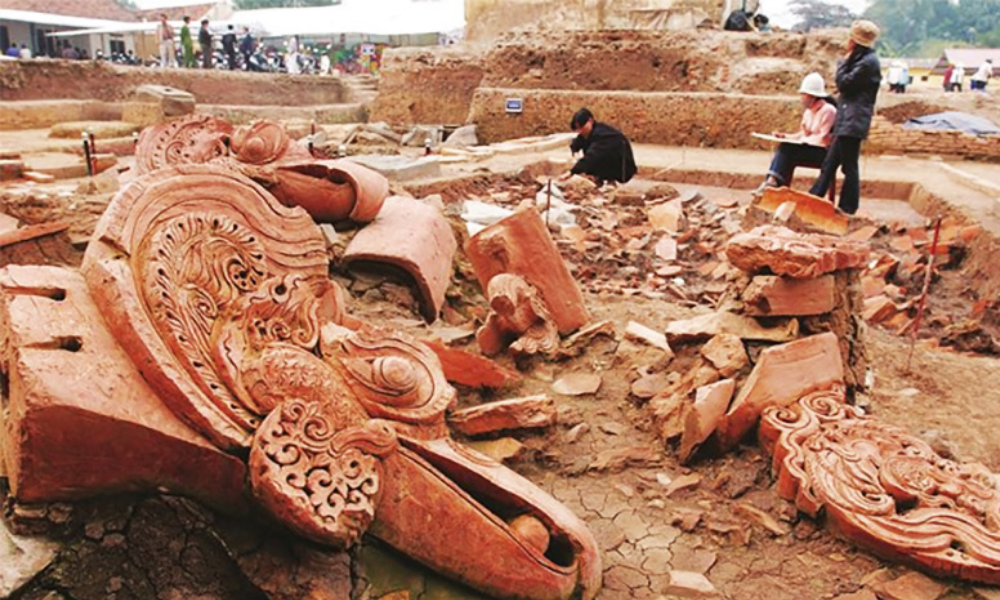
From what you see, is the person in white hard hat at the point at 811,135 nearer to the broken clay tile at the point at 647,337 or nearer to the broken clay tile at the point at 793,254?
the broken clay tile at the point at 647,337

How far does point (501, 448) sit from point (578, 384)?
807 millimetres

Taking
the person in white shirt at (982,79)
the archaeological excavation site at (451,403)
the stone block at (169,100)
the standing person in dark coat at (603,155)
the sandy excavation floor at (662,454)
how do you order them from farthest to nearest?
the person in white shirt at (982,79), the stone block at (169,100), the standing person in dark coat at (603,155), the sandy excavation floor at (662,454), the archaeological excavation site at (451,403)

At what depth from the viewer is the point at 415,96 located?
16.8 m

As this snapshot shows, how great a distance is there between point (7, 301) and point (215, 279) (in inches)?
18.9

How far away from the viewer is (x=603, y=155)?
8391mm

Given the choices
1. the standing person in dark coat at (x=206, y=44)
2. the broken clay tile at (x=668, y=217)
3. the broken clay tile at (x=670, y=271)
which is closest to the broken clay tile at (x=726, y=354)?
the broken clay tile at (x=670, y=271)

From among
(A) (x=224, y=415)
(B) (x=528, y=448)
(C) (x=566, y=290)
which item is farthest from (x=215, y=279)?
(C) (x=566, y=290)

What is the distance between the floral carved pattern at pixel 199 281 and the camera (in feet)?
5.94

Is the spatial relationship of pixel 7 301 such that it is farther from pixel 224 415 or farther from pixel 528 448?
pixel 528 448

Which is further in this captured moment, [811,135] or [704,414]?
[811,135]

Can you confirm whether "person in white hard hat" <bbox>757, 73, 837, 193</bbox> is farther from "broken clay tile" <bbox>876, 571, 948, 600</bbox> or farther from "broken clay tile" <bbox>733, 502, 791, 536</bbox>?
"broken clay tile" <bbox>876, 571, 948, 600</bbox>

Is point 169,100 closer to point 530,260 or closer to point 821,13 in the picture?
point 530,260

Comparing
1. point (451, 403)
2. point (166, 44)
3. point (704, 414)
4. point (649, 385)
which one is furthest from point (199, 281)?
point (166, 44)

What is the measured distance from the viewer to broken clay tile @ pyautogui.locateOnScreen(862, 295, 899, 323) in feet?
17.0
